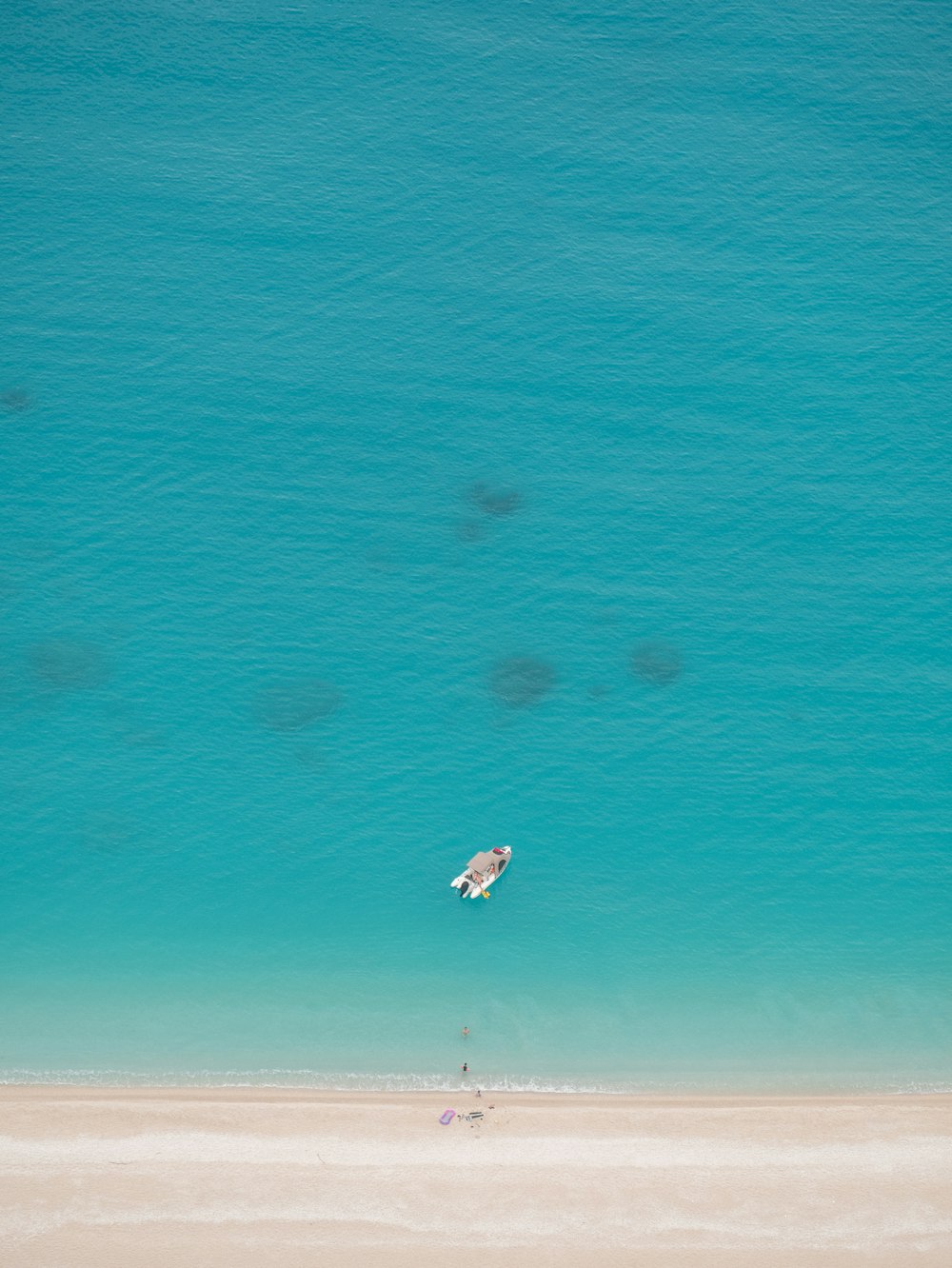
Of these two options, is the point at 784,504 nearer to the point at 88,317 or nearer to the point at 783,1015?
the point at 783,1015

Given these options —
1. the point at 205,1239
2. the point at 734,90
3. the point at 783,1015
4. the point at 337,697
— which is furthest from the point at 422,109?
the point at 205,1239

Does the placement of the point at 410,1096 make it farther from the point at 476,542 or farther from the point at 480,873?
the point at 476,542

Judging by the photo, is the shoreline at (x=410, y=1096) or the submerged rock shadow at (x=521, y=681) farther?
the submerged rock shadow at (x=521, y=681)

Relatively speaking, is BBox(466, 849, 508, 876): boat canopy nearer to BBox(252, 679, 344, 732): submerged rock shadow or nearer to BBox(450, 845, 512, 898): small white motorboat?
BBox(450, 845, 512, 898): small white motorboat

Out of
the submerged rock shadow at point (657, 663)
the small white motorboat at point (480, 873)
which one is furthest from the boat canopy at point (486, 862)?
the submerged rock shadow at point (657, 663)

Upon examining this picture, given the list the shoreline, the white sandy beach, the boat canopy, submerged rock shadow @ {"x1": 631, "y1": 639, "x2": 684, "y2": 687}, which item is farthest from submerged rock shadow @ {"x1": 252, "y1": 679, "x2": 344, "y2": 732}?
the white sandy beach

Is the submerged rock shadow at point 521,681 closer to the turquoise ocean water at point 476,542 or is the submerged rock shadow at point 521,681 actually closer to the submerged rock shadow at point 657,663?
the turquoise ocean water at point 476,542
